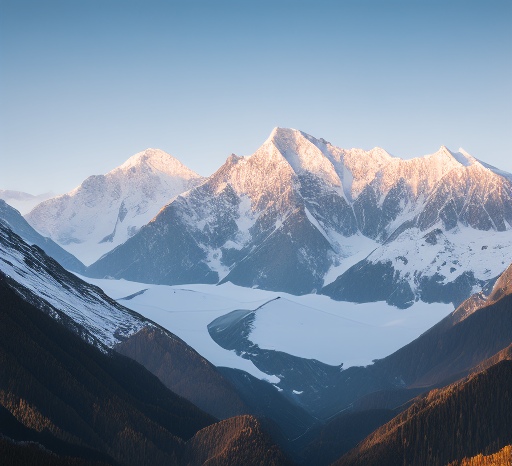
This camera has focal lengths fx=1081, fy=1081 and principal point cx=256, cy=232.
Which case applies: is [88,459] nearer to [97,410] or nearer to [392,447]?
[97,410]

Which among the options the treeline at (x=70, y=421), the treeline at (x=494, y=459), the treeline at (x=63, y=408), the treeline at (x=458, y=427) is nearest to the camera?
the treeline at (x=494, y=459)

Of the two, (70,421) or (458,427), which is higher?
(70,421)

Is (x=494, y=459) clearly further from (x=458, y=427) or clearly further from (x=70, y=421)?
(x=70, y=421)

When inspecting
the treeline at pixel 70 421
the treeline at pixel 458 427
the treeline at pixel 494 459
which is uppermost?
the treeline at pixel 70 421

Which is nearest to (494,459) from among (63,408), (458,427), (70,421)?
(458,427)

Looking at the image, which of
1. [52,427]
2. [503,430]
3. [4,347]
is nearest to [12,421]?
[52,427]

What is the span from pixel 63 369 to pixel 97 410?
9.87 m

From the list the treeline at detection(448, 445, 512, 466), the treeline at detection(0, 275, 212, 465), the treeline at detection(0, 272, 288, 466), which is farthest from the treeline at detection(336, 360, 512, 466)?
the treeline at detection(0, 275, 212, 465)

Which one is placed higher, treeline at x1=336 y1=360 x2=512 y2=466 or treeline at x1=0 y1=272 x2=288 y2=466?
treeline at x1=0 y1=272 x2=288 y2=466

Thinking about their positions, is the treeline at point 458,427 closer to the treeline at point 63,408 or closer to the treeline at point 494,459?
the treeline at point 494,459

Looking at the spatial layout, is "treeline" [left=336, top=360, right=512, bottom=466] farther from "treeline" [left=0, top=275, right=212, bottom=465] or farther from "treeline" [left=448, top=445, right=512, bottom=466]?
"treeline" [left=0, top=275, right=212, bottom=465]

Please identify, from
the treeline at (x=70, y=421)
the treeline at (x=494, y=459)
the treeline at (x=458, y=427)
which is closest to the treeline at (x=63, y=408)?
the treeline at (x=70, y=421)

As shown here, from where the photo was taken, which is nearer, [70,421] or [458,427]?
[70,421]

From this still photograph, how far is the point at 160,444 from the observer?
7785 inches
